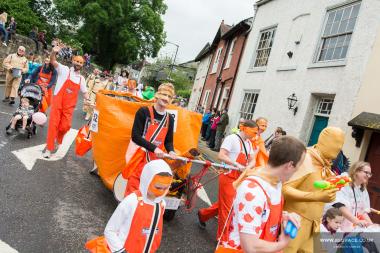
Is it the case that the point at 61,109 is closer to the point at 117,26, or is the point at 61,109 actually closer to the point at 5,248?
the point at 5,248

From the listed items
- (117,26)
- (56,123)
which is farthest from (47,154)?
(117,26)

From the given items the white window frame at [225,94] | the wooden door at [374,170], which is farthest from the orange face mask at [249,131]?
the white window frame at [225,94]

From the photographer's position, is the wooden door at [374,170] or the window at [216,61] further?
the window at [216,61]

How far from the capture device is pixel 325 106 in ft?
41.1

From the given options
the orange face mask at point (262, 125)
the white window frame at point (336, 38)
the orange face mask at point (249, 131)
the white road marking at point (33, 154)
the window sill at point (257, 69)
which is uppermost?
the white window frame at point (336, 38)

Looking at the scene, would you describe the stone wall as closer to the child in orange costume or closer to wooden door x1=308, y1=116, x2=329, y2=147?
wooden door x1=308, y1=116, x2=329, y2=147

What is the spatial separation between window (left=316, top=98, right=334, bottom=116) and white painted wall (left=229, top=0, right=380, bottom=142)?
10.4 inches

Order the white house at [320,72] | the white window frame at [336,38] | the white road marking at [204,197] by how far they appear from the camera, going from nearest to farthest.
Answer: the white road marking at [204,197], the white house at [320,72], the white window frame at [336,38]

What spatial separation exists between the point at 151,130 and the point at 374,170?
22.6 feet

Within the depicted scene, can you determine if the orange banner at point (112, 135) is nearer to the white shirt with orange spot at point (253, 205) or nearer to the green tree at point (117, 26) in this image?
the white shirt with orange spot at point (253, 205)

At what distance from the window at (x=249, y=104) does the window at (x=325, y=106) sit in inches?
192

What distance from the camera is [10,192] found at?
5.37m

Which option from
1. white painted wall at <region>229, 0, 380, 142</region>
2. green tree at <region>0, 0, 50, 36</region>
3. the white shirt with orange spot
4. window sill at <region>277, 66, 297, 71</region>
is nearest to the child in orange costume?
the white shirt with orange spot

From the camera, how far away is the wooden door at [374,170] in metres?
9.17
